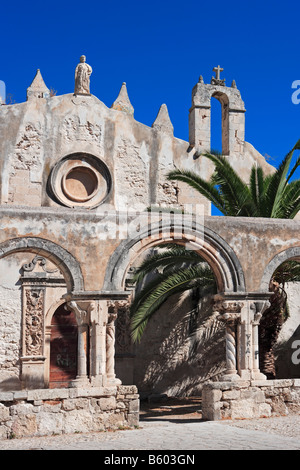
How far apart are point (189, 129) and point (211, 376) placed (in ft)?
22.2

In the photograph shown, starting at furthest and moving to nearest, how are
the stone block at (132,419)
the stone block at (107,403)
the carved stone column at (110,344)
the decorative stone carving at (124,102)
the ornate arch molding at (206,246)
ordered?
the decorative stone carving at (124,102) → the ornate arch molding at (206,246) → the carved stone column at (110,344) → the stone block at (132,419) → the stone block at (107,403)

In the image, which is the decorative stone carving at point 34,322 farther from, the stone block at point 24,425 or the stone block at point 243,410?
the stone block at point 243,410

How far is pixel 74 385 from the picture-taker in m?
9.52

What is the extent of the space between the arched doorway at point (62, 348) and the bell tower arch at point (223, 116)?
579 centimetres

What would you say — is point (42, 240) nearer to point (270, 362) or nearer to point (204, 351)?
point (270, 362)

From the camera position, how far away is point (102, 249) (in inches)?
393

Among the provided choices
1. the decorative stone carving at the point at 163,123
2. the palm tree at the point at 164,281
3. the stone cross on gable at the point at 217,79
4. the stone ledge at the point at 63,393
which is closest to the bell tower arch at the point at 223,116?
the stone cross on gable at the point at 217,79

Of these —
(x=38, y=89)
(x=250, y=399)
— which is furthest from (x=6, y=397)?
(x=38, y=89)

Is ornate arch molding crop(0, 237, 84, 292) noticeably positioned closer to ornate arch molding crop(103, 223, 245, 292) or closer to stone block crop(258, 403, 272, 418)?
ornate arch molding crop(103, 223, 245, 292)

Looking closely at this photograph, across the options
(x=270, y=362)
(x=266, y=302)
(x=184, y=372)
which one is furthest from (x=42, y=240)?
(x=184, y=372)

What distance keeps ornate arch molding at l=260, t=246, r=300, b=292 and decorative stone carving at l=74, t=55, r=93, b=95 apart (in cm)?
768

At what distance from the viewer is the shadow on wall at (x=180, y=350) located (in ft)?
49.2

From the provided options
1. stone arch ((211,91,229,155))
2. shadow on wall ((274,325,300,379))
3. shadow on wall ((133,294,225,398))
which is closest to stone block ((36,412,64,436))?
shadow on wall ((133,294,225,398))

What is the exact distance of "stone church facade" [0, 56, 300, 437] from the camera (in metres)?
9.68
